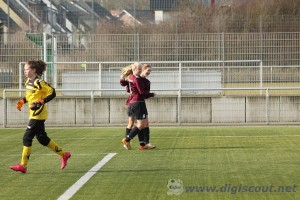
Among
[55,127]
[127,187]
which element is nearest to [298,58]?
[55,127]

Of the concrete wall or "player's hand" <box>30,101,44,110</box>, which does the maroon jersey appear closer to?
"player's hand" <box>30,101,44,110</box>

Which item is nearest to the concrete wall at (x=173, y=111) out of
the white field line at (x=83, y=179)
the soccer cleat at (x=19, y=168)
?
the white field line at (x=83, y=179)

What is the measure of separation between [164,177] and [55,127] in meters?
13.5

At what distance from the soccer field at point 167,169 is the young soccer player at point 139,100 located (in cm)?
36

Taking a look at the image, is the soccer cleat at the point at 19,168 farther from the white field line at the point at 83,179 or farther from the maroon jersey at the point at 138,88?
A: the maroon jersey at the point at 138,88

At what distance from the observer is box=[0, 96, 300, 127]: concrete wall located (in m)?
25.8

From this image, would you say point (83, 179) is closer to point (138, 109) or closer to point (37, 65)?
point (37, 65)

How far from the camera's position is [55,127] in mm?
25141

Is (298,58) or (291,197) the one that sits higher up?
(298,58)

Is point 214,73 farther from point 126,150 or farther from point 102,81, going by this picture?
point 126,150

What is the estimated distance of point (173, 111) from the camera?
26031mm

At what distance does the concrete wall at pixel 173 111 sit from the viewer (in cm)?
2581

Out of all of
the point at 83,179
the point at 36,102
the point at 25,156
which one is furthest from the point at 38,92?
the point at 83,179

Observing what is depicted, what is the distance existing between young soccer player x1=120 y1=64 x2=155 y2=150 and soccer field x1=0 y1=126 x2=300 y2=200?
365 millimetres
